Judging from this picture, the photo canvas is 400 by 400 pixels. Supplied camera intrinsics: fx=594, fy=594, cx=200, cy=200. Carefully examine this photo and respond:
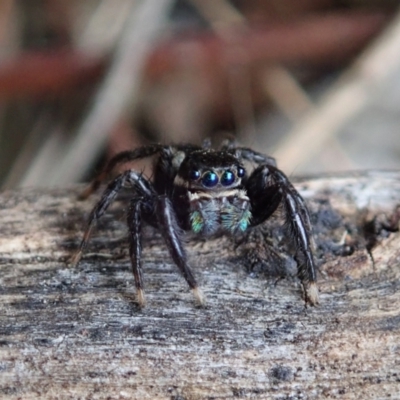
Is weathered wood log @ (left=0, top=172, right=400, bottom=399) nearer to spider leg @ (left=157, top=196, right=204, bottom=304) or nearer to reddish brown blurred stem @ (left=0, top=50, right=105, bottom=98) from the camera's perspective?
spider leg @ (left=157, top=196, right=204, bottom=304)

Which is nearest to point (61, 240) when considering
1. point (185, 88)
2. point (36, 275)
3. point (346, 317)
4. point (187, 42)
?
point (36, 275)

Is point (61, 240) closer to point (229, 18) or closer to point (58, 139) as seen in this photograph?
point (58, 139)

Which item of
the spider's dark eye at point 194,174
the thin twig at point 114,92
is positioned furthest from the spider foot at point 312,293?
the thin twig at point 114,92

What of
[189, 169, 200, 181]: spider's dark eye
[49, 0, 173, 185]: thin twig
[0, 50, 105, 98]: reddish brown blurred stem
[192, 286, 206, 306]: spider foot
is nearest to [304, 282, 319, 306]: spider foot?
[192, 286, 206, 306]: spider foot

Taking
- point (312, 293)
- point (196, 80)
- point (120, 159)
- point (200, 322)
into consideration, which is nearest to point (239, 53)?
point (196, 80)

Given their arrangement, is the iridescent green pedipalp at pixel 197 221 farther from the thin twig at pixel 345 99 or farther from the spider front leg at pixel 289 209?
the thin twig at pixel 345 99

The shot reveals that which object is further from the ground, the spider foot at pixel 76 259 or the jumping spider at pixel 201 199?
the jumping spider at pixel 201 199

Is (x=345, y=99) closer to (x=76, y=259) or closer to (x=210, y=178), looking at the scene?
(x=210, y=178)
